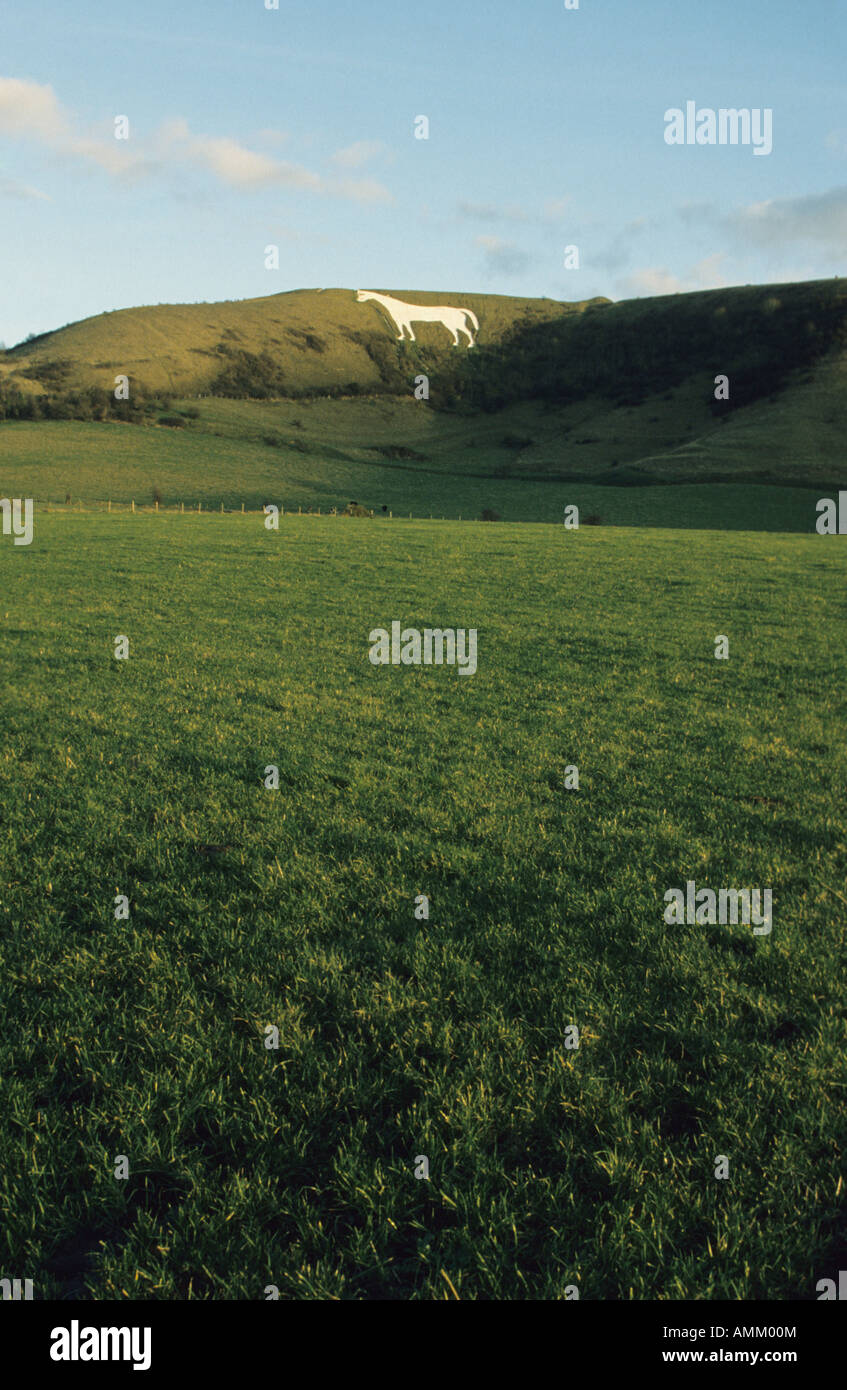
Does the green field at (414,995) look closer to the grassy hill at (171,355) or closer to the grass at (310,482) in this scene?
the grass at (310,482)

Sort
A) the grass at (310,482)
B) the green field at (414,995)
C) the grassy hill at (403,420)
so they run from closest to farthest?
the green field at (414,995) < the grass at (310,482) < the grassy hill at (403,420)

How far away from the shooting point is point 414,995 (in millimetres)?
5793

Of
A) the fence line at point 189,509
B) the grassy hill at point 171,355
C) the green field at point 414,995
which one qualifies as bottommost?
the green field at point 414,995

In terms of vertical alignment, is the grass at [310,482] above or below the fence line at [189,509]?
above

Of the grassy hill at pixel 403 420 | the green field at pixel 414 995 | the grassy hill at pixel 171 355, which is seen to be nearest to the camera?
the green field at pixel 414 995

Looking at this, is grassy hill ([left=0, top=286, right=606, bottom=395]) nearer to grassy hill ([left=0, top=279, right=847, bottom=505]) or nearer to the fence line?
grassy hill ([left=0, top=279, right=847, bottom=505])

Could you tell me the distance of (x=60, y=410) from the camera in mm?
118875

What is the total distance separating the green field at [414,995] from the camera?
403cm

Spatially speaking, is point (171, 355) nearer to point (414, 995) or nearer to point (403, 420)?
point (403, 420)

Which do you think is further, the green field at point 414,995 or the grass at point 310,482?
the grass at point 310,482

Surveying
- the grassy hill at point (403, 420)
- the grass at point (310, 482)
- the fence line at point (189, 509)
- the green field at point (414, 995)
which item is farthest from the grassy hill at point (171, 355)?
the green field at point (414, 995)

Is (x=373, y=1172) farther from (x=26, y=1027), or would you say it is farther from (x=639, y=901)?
(x=639, y=901)

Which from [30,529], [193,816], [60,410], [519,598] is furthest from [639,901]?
[60,410]

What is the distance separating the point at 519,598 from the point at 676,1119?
22714 mm
